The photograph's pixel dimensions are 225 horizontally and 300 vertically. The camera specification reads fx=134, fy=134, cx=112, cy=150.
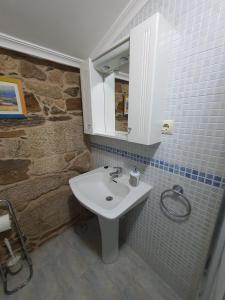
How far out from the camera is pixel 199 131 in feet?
2.51

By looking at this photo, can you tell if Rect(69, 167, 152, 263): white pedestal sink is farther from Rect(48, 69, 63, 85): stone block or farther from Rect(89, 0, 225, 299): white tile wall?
Rect(48, 69, 63, 85): stone block

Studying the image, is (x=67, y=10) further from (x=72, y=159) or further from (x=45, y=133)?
(x=72, y=159)

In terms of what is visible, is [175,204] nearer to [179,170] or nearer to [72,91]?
[179,170]

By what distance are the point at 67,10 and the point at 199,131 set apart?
1138 mm

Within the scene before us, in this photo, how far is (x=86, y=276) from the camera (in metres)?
1.23

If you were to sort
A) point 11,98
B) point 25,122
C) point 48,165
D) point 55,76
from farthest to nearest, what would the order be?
point 48,165 → point 55,76 → point 25,122 → point 11,98

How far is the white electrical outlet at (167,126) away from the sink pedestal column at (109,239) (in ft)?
2.75

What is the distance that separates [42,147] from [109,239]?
107 centimetres

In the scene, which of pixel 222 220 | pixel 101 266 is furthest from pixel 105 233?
pixel 222 220

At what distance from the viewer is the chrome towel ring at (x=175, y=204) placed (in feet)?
2.97

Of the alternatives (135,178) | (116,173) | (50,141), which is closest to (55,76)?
(50,141)

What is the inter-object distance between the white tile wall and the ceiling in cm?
22

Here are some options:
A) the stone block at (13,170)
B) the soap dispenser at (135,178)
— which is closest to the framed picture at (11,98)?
the stone block at (13,170)

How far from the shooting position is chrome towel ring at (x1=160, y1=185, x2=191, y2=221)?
0.90 meters
